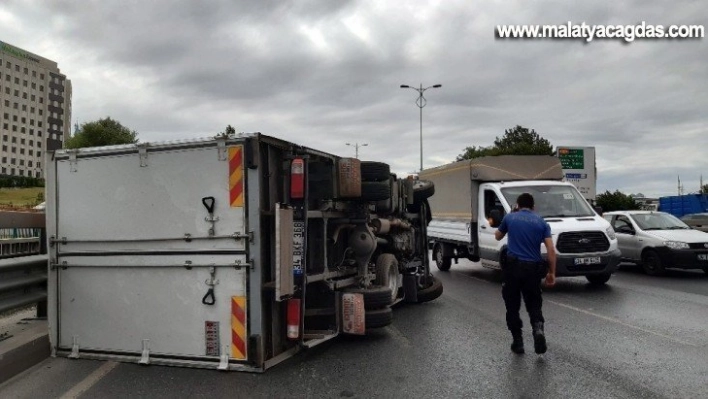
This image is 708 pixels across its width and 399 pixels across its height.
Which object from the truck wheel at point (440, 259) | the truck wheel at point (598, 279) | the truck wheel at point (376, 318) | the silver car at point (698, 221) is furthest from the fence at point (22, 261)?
the silver car at point (698, 221)

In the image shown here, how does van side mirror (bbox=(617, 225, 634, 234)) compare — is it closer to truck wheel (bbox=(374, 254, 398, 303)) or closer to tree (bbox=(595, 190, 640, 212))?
truck wheel (bbox=(374, 254, 398, 303))

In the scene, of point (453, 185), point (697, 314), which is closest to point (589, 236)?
point (697, 314)

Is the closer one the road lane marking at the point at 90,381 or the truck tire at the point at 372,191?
the road lane marking at the point at 90,381

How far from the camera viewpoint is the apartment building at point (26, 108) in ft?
376

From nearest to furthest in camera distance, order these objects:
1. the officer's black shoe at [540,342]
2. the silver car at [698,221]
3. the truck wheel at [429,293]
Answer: the officer's black shoe at [540,342] < the truck wheel at [429,293] < the silver car at [698,221]

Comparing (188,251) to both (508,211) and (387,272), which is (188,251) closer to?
(387,272)

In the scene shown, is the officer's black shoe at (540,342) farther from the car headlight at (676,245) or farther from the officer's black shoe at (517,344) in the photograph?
the car headlight at (676,245)

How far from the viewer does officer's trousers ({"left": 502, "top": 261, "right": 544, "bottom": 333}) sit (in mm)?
5884

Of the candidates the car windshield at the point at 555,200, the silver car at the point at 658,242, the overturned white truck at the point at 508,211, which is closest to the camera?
the overturned white truck at the point at 508,211

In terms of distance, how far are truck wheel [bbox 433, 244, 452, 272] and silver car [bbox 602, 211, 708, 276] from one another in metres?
4.30

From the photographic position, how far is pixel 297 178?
5.30 m

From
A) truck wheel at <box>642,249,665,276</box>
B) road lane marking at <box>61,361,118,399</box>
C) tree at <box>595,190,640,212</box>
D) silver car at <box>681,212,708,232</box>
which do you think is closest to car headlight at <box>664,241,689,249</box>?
truck wheel at <box>642,249,665,276</box>

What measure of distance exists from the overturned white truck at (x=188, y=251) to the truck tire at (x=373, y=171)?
31.3 inches

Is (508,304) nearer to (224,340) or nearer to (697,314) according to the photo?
(224,340)
